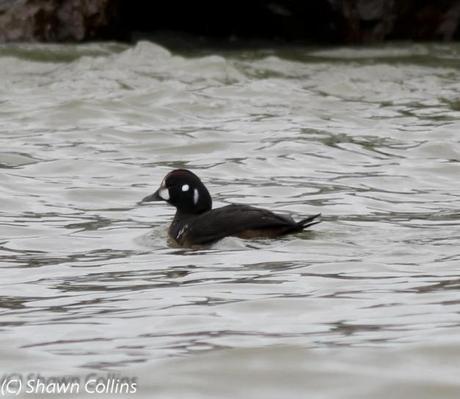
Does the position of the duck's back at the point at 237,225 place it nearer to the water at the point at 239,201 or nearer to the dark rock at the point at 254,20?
the water at the point at 239,201

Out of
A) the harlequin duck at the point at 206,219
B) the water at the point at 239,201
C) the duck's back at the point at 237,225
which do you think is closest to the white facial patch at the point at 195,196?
the harlequin duck at the point at 206,219

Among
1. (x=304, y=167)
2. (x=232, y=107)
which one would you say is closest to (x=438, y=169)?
(x=304, y=167)

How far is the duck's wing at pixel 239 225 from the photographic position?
9375mm

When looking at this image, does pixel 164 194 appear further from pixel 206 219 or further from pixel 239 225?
pixel 239 225

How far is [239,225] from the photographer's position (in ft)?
30.8

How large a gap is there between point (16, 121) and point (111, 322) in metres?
7.58

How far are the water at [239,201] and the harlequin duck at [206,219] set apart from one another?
88 mm

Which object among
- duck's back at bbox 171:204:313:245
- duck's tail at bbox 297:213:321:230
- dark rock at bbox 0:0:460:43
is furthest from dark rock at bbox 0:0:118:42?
duck's tail at bbox 297:213:321:230

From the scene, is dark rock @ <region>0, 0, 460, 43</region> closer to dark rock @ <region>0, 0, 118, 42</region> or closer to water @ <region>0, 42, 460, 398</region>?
dark rock @ <region>0, 0, 118, 42</region>

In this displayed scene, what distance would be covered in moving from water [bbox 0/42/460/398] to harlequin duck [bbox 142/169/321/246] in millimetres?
88

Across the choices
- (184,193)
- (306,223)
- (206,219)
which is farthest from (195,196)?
(306,223)

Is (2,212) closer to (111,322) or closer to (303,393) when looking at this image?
(111,322)

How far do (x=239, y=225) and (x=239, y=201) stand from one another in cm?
→ 190

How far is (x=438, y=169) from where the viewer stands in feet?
40.4
